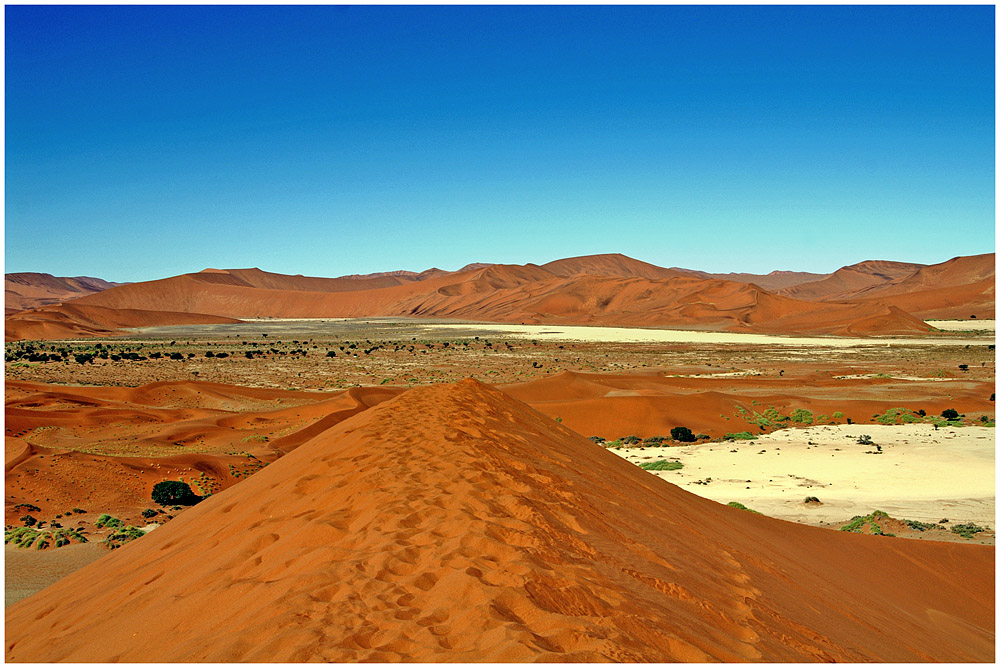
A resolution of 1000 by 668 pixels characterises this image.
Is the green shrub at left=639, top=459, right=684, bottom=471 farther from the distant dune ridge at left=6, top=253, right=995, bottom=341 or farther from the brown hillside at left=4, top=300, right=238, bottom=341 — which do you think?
the brown hillside at left=4, top=300, right=238, bottom=341

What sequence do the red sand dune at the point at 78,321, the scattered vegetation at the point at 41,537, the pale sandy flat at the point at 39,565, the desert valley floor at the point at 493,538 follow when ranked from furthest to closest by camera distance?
the red sand dune at the point at 78,321, the scattered vegetation at the point at 41,537, the pale sandy flat at the point at 39,565, the desert valley floor at the point at 493,538

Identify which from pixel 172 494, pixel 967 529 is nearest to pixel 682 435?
pixel 967 529

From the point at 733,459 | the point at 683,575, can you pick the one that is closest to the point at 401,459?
the point at 683,575

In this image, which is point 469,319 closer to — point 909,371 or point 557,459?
point 909,371

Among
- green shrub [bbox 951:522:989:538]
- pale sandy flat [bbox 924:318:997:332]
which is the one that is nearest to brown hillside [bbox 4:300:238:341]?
green shrub [bbox 951:522:989:538]

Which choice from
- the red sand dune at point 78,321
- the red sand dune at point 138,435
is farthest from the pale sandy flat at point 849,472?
the red sand dune at point 78,321

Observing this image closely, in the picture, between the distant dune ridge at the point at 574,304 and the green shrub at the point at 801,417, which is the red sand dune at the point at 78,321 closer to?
the distant dune ridge at the point at 574,304
